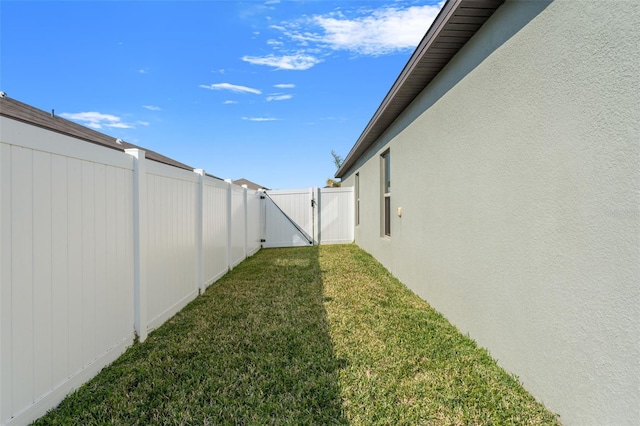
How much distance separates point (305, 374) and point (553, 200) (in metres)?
2.21

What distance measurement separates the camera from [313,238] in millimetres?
11758

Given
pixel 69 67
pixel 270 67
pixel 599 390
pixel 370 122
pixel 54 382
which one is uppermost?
pixel 270 67

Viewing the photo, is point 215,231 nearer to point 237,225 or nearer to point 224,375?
point 237,225

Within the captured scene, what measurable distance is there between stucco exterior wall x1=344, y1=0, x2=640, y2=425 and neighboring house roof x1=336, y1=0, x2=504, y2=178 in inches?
5.8

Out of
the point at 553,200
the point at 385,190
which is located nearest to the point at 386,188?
the point at 385,190

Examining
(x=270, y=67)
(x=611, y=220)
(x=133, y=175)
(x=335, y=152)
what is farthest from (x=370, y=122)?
(x=335, y=152)

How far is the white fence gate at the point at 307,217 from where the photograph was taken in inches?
456

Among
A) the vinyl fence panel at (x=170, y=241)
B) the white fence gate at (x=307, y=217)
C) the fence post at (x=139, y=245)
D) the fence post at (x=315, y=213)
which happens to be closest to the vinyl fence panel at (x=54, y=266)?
the fence post at (x=139, y=245)

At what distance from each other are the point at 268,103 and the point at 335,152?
2354cm

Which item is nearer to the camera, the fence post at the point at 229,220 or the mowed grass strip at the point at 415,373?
the mowed grass strip at the point at 415,373

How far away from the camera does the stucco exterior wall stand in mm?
1567

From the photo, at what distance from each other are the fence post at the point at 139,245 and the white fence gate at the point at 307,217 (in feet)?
26.9

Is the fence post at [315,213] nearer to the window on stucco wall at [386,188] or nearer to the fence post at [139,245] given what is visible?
the window on stucco wall at [386,188]

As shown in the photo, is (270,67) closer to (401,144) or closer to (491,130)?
(401,144)
